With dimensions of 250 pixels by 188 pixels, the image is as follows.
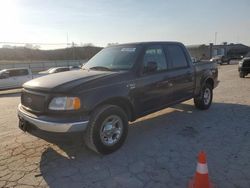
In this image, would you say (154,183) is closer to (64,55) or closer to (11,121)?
(11,121)

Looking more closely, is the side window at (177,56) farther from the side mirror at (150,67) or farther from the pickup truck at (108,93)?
the side mirror at (150,67)

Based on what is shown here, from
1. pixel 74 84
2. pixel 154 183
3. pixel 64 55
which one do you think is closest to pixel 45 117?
pixel 74 84

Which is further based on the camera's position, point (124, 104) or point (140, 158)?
point (124, 104)

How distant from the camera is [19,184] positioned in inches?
130

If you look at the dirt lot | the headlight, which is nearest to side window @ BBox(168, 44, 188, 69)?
→ the dirt lot

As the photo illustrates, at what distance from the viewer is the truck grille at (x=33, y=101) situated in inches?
147

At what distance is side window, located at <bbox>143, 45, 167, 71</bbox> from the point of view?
4777 millimetres

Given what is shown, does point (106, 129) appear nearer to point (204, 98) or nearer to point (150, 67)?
point (150, 67)

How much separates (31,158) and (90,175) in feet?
4.01

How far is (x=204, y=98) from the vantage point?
690 centimetres

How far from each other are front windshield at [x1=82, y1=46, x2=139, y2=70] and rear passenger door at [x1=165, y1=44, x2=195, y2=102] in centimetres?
105

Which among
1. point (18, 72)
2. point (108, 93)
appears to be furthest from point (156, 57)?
point (18, 72)

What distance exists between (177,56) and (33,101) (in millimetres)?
3471

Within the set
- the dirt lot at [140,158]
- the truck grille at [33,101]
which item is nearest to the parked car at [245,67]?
the dirt lot at [140,158]
